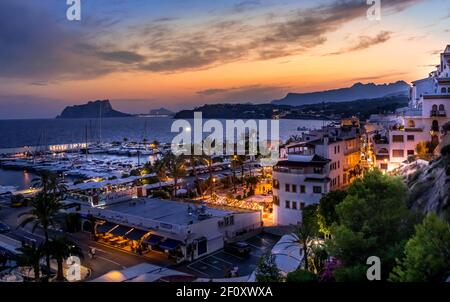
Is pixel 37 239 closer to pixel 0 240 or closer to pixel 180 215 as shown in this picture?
pixel 0 240

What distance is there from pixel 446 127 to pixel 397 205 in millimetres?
26593

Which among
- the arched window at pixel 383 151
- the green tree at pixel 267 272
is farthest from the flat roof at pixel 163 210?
the arched window at pixel 383 151

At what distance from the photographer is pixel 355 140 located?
47.9 metres

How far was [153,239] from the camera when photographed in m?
29.6

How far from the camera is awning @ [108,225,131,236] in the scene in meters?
31.5

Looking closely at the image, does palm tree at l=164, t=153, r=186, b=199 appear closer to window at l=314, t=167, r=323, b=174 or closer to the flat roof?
the flat roof

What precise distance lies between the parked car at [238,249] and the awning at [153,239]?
4.88 meters

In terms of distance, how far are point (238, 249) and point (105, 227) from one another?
426 inches

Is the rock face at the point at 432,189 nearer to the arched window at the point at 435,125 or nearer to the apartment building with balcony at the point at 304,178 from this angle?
the apartment building with balcony at the point at 304,178

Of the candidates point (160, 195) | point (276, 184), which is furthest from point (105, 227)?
point (276, 184)

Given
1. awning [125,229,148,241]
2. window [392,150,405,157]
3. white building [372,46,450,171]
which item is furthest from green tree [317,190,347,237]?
window [392,150,405,157]

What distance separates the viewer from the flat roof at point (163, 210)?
31.1m
